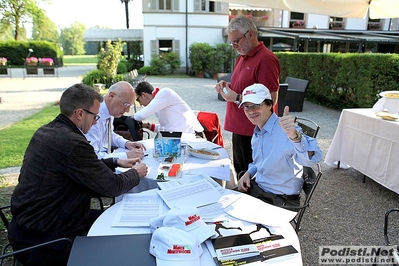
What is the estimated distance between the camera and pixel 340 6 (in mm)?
4602

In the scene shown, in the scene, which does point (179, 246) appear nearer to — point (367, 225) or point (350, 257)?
point (350, 257)

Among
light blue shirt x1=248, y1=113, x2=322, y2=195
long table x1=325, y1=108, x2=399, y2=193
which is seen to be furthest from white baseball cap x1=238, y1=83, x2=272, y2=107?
long table x1=325, y1=108, x2=399, y2=193

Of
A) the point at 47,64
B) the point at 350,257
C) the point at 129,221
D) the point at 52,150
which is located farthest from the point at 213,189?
the point at 47,64

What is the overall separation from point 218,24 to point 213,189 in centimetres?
2283

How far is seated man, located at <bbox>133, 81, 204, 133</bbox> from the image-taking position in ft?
11.1

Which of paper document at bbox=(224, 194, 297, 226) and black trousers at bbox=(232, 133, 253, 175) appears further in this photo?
black trousers at bbox=(232, 133, 253, 175)

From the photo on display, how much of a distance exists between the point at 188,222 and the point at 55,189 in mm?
804

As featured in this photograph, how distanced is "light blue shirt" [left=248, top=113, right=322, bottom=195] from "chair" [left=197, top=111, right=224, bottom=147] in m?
1.58

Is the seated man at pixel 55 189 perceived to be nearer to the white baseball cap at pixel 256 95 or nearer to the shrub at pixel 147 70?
the white baseball cap at pixel 256 95

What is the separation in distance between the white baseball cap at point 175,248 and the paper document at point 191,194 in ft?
1.27

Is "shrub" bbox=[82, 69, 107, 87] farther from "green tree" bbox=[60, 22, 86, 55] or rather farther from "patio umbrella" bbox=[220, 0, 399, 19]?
"green tree" bbox=[60, 22, 86, 55]

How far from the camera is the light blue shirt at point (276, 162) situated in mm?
2141

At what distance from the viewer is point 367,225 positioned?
3.10m

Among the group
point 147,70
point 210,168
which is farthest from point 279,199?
point 147,70
